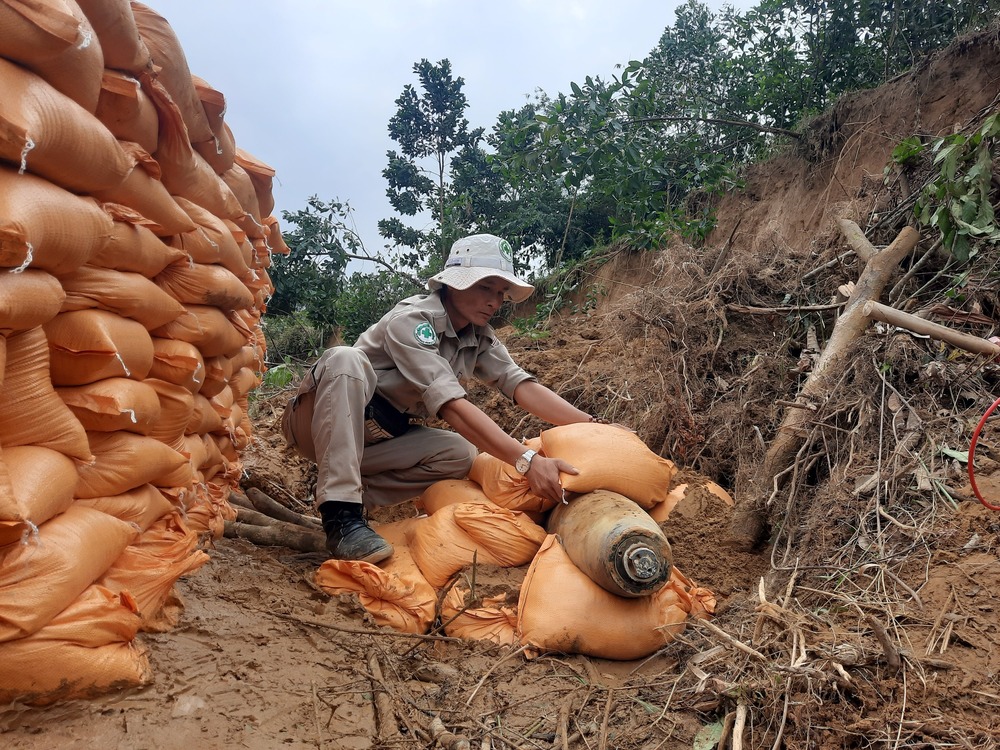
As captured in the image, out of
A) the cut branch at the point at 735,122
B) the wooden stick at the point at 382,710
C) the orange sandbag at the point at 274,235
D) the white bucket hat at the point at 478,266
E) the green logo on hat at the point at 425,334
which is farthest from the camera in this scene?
the cut branch at the point at 735,122

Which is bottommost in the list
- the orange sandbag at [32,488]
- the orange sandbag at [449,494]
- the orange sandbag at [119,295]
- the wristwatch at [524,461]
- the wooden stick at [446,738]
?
the wooden stick at [446,738]

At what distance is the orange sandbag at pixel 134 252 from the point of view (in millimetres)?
1646

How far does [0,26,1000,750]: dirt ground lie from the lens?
1.40 metres

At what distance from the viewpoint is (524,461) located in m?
2.44

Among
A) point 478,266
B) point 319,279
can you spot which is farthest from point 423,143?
point 478,266

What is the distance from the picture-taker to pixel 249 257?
9.11 ft

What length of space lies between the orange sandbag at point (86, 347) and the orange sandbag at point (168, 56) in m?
0.74

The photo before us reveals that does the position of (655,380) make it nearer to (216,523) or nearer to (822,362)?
(822,362)

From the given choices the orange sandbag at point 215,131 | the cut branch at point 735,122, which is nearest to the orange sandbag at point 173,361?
the orange sandbag at point 215,131

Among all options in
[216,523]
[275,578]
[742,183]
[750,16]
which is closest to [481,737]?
[275,578]

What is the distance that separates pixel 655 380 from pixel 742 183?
3.88m

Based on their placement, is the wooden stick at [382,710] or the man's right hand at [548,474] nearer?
the wooden stick at [382,710]

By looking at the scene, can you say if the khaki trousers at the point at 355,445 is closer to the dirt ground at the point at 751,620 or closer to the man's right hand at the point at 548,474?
the dirt ground at the point at 751,620

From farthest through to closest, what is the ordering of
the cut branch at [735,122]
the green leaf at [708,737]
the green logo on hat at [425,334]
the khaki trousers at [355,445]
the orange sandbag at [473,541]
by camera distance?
the cut branch at [735,122] < the green logo on hat at [425,334] < the khaki trousers at [355,445] < the orange sandbag at [473,541] < the green leaf at [708,737]
